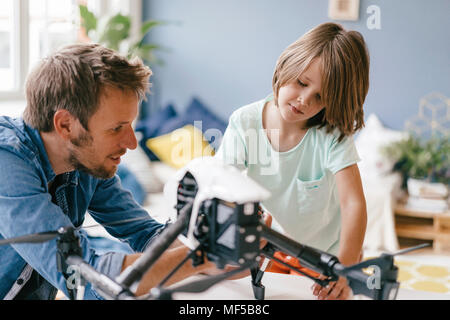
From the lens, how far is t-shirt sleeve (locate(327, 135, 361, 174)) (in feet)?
2.90

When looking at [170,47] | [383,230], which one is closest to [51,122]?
[383,230]

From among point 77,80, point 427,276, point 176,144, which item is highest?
point 77,80

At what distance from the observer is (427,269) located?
113 cm

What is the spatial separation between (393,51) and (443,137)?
1.03 ft

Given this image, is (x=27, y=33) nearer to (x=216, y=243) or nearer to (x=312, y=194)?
(x=312, y=194)

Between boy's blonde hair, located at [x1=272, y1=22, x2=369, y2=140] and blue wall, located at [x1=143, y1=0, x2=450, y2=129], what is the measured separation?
22 centimetres

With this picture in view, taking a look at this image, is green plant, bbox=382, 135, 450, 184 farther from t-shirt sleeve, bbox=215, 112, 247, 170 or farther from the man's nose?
the man's nose

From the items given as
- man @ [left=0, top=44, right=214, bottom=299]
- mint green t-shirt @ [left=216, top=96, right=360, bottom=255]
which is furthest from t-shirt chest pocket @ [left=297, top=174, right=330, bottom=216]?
man @ [left=0, top=44, right=214, bottom=299]

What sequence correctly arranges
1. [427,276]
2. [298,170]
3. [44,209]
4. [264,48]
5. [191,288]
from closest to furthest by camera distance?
1. [191,288]
2. [44,209]
3. [298,170]
4. [427,276]
5. [264,48]

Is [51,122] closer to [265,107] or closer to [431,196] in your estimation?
[265,107]

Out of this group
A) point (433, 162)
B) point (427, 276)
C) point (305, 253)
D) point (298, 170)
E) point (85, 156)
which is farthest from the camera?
point (433, 162)

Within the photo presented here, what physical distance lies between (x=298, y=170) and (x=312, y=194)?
47 mm

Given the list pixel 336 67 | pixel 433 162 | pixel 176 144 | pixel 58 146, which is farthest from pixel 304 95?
pixel 176 144

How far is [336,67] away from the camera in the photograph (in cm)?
81
